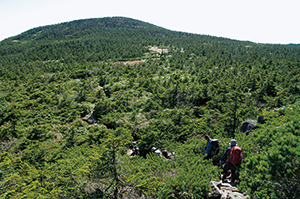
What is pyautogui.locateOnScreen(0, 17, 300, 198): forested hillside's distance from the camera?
4.55 metres

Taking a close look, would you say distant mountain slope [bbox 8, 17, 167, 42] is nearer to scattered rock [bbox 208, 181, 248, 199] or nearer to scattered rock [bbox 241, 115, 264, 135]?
scattered rock [bbox 241, 115, 264, 135]

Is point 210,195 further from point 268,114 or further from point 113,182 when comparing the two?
point 268,114

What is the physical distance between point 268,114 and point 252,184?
554cm

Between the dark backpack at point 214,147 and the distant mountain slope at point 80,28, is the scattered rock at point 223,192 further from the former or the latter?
the distant mountain slope at point 80,28

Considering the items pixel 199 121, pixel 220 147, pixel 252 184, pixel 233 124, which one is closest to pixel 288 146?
pixel 252 184

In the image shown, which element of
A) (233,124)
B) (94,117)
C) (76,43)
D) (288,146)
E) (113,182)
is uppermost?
(76,43)

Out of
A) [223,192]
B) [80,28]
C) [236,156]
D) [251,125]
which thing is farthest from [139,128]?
[80,28]

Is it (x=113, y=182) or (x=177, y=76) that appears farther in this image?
(x=177, y=76)

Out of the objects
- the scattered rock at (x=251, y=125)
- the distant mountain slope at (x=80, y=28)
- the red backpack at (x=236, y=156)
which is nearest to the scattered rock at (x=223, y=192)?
the red backpack at (x=236, y=156)

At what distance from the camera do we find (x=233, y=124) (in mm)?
10656

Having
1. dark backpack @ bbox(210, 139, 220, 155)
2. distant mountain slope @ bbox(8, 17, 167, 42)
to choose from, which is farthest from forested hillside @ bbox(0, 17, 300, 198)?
distant mountain slope @ bbox(8, 17, 167, 42)

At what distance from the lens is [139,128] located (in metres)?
12.0

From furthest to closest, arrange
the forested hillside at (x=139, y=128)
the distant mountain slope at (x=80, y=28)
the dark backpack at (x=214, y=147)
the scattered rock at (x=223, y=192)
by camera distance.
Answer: the distant mountain slope at (x=80, y=28) < the dark backpack at (x=214, y=147) < the scattered rock at (x=223, y=192) < the forested hillside at (x=139, y=128)

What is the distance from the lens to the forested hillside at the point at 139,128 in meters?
4.55
